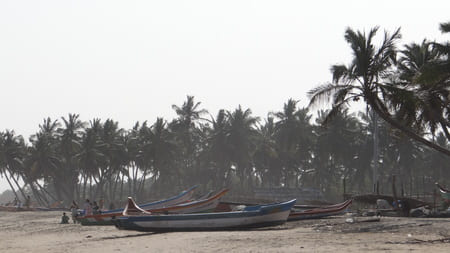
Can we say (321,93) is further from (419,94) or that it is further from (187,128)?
(187,128)

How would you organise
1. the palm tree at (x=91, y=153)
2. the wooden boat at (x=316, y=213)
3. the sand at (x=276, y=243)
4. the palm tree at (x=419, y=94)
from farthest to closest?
the palm tree at (x=91, y=153), the wooden boat at (x=316, y=213), the palm tree at (x=419, y=94), the sand at (x=276, y=243)

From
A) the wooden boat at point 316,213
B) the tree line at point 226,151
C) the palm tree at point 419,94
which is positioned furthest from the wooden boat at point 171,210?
the tree line at point 226,151

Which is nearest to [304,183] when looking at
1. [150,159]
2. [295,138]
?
[295,138]

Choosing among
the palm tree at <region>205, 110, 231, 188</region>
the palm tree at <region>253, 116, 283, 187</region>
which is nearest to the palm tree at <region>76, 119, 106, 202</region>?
the palm tree at <region>205, 110, 231, 188</region>

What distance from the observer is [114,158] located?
2758 inches

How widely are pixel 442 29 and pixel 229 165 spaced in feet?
177

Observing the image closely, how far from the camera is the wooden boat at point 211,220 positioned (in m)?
21.1

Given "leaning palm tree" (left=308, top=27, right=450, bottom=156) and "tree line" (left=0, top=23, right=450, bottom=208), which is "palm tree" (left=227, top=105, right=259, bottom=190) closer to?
"tree line" (left=0, top=23, right=450, bottom=208)

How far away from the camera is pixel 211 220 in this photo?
21094 mm

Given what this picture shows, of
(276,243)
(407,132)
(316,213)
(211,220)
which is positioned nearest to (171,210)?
A: (316,213)

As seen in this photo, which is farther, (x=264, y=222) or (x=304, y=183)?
(x=304, y=183)

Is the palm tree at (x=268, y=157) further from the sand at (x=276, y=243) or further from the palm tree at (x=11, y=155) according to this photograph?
the sand at (x=276, y=243)

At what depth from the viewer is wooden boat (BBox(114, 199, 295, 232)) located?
2111 centimetres

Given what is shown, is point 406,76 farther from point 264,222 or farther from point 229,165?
point 229,165
